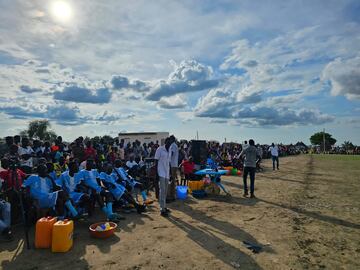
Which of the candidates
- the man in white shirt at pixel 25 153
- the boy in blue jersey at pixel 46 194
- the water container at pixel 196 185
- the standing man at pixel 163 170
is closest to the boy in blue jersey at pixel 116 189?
the standing man at pixel 163 170

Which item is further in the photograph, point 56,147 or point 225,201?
point 56,147

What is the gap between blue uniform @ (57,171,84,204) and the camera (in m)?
7.69

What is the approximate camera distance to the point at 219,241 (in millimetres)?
6188

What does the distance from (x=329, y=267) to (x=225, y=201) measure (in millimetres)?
5431

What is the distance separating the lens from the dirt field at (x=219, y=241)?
512 centimetres

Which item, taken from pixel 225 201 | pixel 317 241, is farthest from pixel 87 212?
pixel 317 241

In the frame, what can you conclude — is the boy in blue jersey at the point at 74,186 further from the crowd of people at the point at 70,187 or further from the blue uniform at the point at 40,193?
the blue uniform at the point at 40,193

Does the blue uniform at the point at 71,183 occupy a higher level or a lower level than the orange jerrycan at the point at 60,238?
higher

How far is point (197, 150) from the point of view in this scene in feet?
49.9

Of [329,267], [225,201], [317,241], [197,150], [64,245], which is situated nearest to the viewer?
[329,267]

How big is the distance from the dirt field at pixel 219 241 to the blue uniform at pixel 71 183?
2.68ft

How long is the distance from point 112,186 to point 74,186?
1084 mm

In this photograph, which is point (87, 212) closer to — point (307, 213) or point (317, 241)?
point (317, 241)

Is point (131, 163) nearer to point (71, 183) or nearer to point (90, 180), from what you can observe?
point (90, 180)
